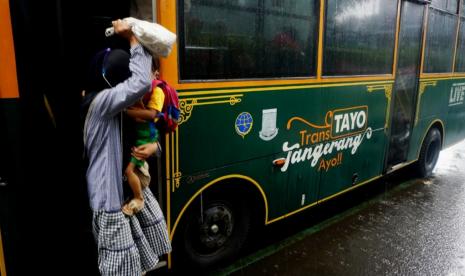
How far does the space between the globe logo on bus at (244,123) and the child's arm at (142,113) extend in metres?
1.09

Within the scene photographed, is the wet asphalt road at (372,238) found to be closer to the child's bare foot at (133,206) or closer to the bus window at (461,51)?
the child's bare foot at (133,206)

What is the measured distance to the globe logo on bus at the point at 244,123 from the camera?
3381 millimetres

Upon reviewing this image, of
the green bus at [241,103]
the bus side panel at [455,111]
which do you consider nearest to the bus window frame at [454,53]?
the bus side panel at [455,111]

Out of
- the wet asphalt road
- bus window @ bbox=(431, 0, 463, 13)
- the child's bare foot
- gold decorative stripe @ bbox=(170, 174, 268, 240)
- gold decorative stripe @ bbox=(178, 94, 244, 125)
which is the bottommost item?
the wet asphalt road

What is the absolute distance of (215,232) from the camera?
3619 millimetres

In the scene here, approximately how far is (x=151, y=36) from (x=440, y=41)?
593cm

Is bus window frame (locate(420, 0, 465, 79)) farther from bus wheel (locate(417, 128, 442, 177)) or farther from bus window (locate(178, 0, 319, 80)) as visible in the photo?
bus window (locate(178, 0, 319, 80))

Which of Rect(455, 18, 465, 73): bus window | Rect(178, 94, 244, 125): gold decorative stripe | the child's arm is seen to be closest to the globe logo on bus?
Rect(178, 94, 244, 125): gold decorative stripe

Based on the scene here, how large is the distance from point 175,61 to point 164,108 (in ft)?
1.68

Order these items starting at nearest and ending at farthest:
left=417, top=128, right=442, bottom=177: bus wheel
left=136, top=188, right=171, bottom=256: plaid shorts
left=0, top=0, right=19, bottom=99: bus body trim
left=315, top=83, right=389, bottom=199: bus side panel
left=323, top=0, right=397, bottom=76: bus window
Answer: left=0, top=0, right=19, bottom=99: bus body trim, left=136, top=188, right=171, bottom=256: plaid shorts, left=323, top=0, right=397, bottom=76: bus window, left=315, top=83, right=389, bottom=199: bus side panel, left=417, top=128, right=442, bottom=177: bus wheel

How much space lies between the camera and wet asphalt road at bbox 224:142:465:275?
12.7 ft

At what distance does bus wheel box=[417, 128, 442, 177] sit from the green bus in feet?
5.06

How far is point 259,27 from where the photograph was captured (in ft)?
11.3

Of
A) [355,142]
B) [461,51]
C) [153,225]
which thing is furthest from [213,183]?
[461,51]
